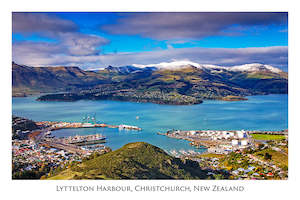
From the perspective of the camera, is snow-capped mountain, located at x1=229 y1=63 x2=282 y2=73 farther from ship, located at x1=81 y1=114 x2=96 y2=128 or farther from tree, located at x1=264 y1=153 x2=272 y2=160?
tree, located at x1=264 y1=153 x2=272 y2=160

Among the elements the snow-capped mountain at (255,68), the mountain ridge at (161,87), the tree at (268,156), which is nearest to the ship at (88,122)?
the tree at (268,156)

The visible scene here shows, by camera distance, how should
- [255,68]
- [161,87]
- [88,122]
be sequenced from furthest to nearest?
[255,68] < [161,87] < [88,122]

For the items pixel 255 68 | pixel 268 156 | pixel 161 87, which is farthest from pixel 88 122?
pixel 255 68

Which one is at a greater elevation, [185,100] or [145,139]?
[185,100]

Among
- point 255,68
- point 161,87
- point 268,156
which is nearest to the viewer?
point 268,156

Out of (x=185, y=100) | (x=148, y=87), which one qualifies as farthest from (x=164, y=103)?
(x=148, y=87)

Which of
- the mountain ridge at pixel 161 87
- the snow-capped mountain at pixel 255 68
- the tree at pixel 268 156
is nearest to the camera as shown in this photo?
the tree at pixel 268 156

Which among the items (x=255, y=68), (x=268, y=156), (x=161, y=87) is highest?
(x=255, y=68)

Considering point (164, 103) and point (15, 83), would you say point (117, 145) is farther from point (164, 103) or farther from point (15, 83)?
point (15, 83)

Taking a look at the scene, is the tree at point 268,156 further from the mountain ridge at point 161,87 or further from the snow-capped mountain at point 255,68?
the snow-capped mountain at point 255,68

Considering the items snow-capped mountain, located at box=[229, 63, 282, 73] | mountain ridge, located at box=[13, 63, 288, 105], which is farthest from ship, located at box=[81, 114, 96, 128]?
snow-capped mountain, located at box=[229, 63, 282, 73]

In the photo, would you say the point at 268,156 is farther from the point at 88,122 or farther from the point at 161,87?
the point at 161,87
